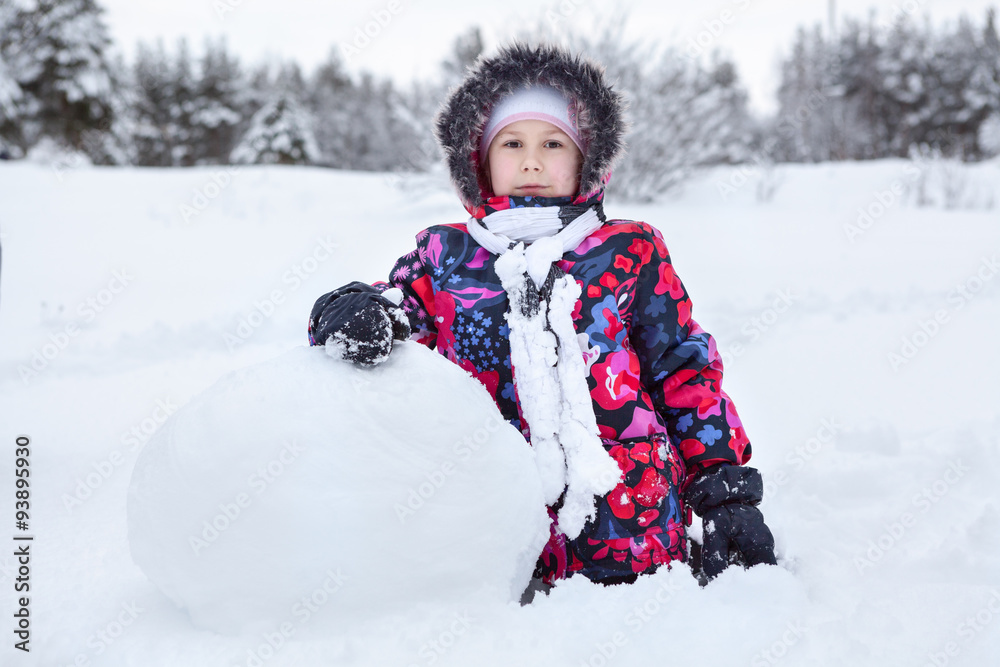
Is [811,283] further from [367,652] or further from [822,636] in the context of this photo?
[367,652]

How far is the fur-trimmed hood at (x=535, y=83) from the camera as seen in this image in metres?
1.61

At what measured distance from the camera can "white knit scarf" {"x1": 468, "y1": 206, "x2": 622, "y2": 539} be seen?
135 cm

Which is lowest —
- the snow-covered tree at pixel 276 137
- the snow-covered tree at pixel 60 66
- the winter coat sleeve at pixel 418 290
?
the winter coat sleeve at pixel 418 290

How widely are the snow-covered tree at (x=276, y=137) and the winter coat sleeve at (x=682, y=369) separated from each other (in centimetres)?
2159

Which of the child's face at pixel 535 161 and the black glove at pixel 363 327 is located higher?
the child's face at pixel 535 161

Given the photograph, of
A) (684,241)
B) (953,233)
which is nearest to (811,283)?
(684,241)

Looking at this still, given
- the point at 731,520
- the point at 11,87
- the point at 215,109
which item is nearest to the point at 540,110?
the point at 731,520

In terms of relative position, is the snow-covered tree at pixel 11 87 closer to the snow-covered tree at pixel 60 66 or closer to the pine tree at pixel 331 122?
the snow-covered tree at pixel 60 66

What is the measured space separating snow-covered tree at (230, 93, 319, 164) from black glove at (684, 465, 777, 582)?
21819mm

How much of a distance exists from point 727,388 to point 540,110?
200 centimetres

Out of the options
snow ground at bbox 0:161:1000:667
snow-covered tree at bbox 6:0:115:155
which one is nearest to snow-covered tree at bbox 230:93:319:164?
snow-covered tree at bbox 6:0:115:155

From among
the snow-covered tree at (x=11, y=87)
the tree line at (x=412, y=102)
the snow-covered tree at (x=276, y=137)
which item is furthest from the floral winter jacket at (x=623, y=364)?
the snow-covered tree at (x=276, y=137)

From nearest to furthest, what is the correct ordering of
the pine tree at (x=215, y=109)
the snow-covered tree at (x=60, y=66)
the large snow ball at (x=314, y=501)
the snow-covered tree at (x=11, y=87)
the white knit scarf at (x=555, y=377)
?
the large snow ball at (x=314, y=501), the white knit scarf at (x=555, y=377), the snow-covered tree at (x=11, y=87), the snow-covered tree at (x=60, y=66), the pine tree at (x=215, y=109)

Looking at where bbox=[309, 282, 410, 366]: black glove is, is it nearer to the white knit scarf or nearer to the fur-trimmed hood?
the white knit scarf
